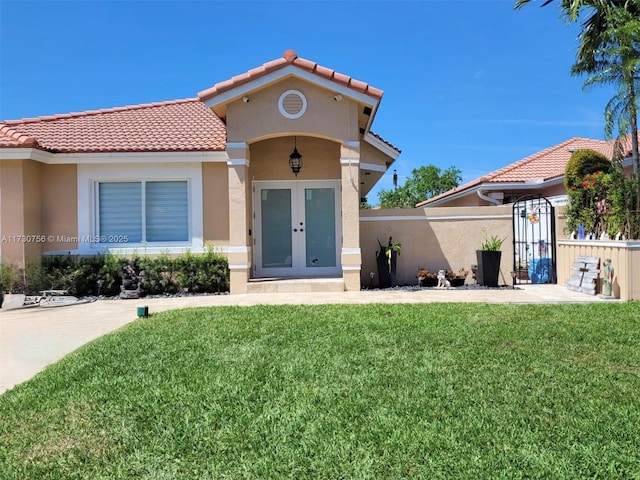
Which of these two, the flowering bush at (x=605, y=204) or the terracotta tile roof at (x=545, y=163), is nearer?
the flowering bush at (x=605, y=204)

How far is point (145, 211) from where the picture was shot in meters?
13.7

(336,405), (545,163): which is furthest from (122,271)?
(545,163)

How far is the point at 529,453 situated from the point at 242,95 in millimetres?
10868

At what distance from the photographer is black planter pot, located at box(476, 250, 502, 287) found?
12930 mm

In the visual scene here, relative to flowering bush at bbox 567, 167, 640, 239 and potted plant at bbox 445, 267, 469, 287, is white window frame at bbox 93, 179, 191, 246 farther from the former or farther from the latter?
flowering bush at bbox 567, 167, 640, 239

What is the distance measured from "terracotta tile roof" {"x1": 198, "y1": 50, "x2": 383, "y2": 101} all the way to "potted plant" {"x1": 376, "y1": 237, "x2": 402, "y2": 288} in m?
4.24

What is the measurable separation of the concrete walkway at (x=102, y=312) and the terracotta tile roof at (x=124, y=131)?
4.68 m

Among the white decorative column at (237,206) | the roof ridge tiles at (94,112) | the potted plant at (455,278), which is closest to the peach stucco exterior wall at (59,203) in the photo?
the roof ridge tiles at (94,112)

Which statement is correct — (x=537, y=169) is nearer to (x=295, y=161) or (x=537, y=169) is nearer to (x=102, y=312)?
(x=295, y=161)

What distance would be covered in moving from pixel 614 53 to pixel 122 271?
15.6 metres

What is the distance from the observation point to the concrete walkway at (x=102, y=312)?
684 cm

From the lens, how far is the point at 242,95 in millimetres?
12133

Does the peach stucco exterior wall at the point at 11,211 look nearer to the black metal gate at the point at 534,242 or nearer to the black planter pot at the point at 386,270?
the black planter pot at the point at 386,270

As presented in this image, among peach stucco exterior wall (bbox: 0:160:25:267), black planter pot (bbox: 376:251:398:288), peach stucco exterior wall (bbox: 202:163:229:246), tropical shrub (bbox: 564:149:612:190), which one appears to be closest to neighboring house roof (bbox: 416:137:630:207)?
tropical shrub (bbox: 564:149:612:190)
